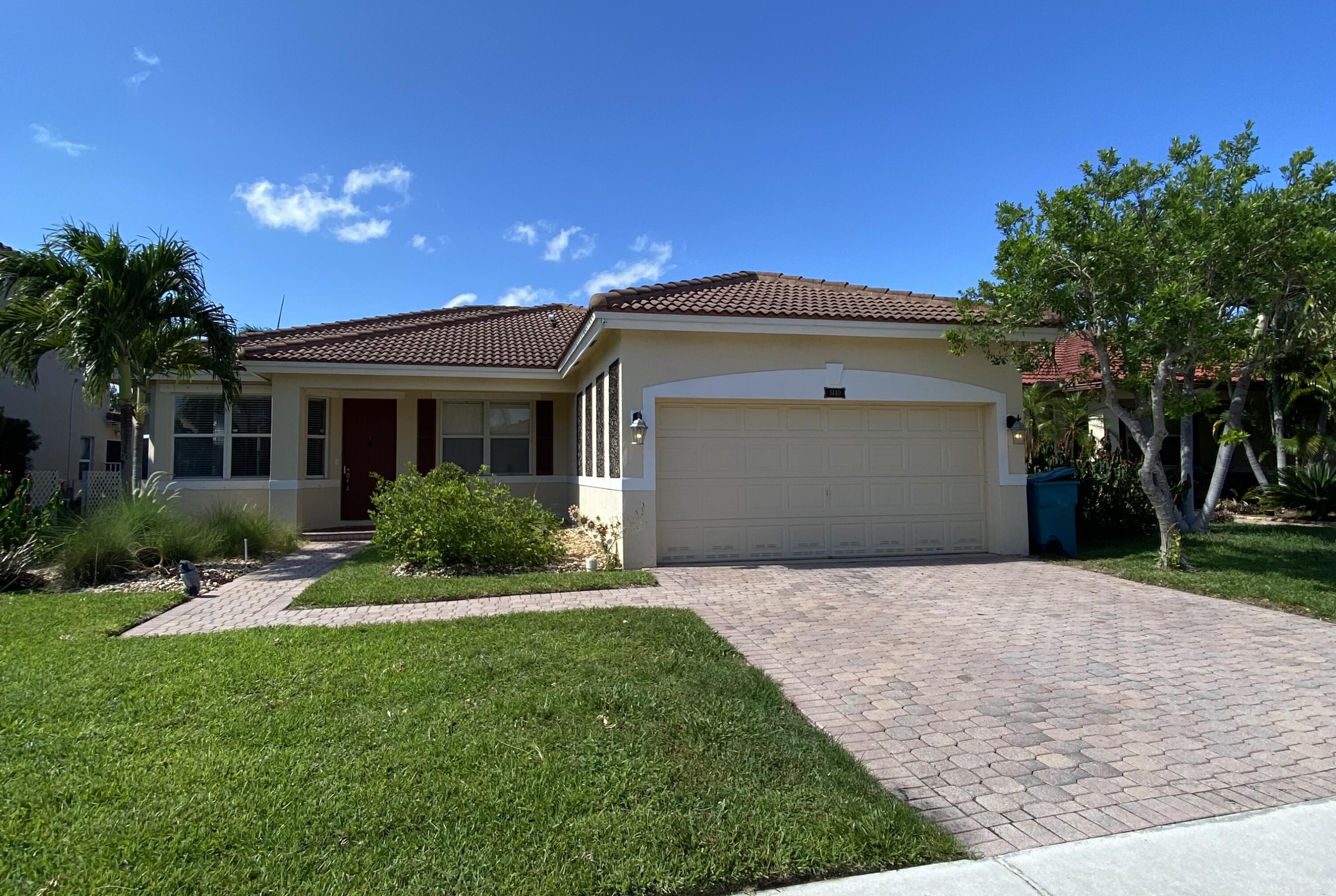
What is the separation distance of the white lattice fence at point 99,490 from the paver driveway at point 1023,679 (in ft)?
13.3

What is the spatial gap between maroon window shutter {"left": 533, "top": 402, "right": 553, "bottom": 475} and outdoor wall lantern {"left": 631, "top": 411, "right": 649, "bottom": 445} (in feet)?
19.7

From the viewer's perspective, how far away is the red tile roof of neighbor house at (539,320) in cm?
1012

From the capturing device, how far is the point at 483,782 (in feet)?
11.4

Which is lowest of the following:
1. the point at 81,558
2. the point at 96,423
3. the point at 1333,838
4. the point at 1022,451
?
the point at 1333,838

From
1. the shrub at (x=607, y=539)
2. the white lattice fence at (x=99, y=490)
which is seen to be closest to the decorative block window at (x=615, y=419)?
the shrub at (x=607, y=539)

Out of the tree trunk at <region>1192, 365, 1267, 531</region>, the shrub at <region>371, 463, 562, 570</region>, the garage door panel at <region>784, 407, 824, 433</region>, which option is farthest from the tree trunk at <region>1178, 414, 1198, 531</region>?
the shrub at <region>371, 463, 562, 570</region>

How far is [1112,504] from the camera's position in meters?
12.8

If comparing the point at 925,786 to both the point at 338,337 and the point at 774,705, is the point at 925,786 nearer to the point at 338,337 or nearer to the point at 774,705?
the point at 774,705

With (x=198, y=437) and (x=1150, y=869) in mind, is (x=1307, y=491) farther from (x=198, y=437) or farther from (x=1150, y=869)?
(x=198, y=437)

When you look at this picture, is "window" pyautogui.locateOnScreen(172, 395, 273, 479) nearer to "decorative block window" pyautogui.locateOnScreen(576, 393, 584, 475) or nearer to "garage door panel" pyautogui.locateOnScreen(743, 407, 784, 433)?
"decorative block window" pyautogui.locateOnScreen(576, 393, 584, 475)

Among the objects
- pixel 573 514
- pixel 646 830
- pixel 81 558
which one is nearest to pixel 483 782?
pixel 646 830

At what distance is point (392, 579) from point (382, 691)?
4.52 meters

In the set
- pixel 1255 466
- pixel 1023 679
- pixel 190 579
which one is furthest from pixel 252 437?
pixel 1255 466

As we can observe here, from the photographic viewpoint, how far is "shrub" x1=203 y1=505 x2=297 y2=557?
36.3ft
